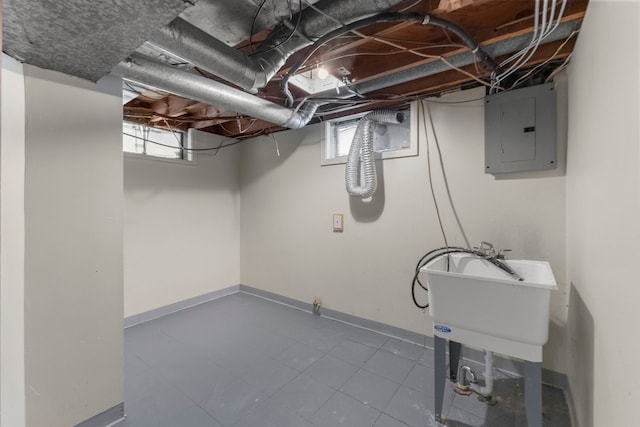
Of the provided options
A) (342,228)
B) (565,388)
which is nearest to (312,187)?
(342,228)

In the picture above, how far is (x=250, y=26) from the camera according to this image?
4.75 ft

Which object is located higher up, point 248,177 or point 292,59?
point 292,59

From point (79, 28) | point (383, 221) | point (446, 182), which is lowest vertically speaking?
point (383, 221)

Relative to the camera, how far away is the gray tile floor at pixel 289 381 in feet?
5.05

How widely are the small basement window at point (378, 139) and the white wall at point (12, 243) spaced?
7.09 ft

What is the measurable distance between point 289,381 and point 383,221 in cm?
147

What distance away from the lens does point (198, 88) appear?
1706 millimetres

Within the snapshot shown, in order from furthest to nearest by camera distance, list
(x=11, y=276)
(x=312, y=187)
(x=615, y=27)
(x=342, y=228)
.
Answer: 1. (x=312, y=187)
2. (x=342, y=228)
3. (x=11, y=276)
4. (x=615, y=27)

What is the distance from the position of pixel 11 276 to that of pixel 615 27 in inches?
98.9

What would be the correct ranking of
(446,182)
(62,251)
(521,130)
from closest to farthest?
(62,251) → (521,130) → (446,182)

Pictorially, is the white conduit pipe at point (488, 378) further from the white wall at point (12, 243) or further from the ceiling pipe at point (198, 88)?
the white wall at point (12, 243)

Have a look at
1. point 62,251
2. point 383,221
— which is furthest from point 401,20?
point 62,251

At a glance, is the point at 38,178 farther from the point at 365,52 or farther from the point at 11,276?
Answer: the point at 365,52

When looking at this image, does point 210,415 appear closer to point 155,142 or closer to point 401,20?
point 401,20
